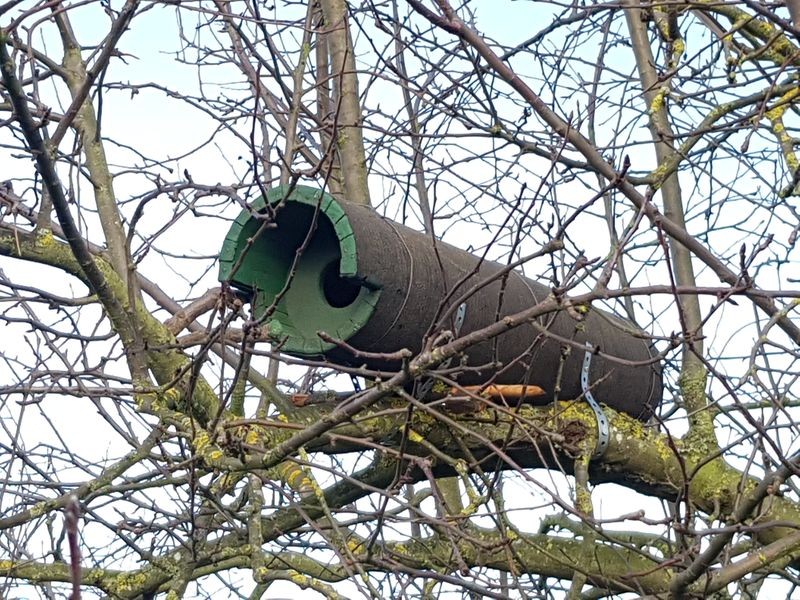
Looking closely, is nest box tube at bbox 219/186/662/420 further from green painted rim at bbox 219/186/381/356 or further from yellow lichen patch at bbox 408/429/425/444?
yellow lichen patch at bbox 408/429/425/444

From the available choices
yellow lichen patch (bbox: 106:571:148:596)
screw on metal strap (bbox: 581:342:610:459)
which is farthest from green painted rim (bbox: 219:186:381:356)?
yellow lichen patch (bbox: 106:571:148:596)

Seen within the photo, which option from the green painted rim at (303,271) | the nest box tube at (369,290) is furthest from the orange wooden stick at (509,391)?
the green painted rim at (303,271)

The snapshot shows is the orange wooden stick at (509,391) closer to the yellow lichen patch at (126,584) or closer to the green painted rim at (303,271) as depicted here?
Result: the green painted rim at (303,271)

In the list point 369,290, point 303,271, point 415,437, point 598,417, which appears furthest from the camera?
point 598,417

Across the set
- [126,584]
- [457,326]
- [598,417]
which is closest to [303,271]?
[457,326]

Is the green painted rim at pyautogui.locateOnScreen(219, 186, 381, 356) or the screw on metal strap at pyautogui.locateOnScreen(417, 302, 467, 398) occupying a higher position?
the green painted rim at pyautogui.locateOnScreen(219, 186, 381, 356)

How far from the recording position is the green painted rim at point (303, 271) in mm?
2572

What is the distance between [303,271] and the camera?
9.49 feet

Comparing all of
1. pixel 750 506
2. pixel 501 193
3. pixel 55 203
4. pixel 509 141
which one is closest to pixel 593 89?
pixel 501 193

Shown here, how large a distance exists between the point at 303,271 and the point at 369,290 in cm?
37

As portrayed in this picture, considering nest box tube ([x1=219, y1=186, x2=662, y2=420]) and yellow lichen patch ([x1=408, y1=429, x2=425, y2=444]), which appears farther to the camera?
yellow lichen patch ([x1=408, y1=429, x2=425, y2=444])

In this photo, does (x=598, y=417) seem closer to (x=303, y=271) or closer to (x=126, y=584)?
(x=303, y=271)

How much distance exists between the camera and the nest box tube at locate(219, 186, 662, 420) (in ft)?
8.42

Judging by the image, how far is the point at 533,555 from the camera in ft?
11.2
